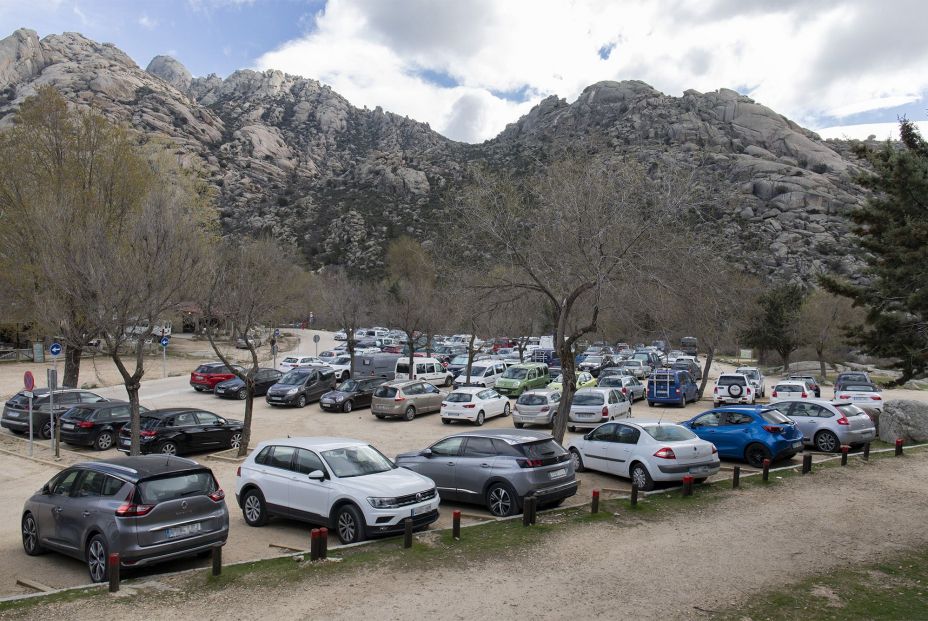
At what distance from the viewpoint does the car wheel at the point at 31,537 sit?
9.56m

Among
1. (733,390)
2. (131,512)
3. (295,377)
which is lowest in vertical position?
(733,390)

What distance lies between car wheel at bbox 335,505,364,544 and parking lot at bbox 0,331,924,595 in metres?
0.73

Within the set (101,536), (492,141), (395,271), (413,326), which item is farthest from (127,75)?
(101,536)

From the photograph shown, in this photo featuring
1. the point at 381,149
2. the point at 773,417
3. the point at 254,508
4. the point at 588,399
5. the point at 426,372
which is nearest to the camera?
the point at 254,508

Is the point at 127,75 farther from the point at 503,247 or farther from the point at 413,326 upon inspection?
the point at 503,247

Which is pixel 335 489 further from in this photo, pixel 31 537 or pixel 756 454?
pixel 756 454

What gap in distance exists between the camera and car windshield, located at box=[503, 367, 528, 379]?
107ft

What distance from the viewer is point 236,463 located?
17547mm

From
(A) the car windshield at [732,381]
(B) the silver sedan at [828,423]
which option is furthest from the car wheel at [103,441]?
(A) the car windshield at [732,381]

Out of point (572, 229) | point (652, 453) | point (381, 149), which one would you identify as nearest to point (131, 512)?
point (652, 453)

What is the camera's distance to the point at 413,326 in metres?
38.3

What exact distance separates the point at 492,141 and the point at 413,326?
96.5m

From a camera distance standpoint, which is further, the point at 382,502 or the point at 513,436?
the point at 513,436

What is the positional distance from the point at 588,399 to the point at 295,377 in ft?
46.9
